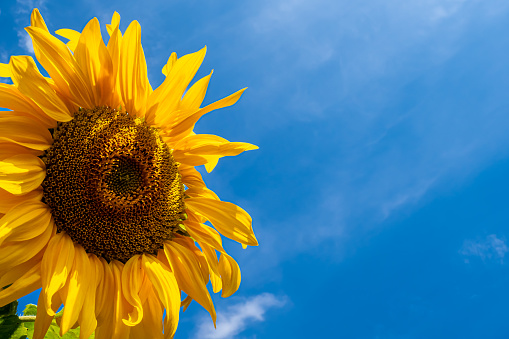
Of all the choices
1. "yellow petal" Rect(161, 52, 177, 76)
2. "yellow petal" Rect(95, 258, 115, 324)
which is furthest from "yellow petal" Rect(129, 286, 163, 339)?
"yellow petal" Rect(161, 52, 177, 76)

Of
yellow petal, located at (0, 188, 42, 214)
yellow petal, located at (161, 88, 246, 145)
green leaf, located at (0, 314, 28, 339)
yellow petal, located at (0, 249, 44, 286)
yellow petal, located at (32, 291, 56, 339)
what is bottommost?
yellow petal, located at (32, 291, 56, 339)

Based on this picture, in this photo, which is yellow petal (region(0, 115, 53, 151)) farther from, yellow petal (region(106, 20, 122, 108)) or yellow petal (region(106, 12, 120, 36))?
yellow petal (region(106, 12, 120, 36))

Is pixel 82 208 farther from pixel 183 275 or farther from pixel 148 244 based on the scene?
pixel 183 275

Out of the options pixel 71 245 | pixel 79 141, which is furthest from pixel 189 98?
pixel 71 245

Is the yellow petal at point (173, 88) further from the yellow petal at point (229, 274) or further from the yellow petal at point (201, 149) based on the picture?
the yellow petal at point (229, 274)

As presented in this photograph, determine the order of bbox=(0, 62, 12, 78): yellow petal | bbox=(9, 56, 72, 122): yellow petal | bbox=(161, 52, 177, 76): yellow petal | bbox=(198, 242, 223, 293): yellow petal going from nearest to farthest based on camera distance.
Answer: bbox=(9, 56, 72, 122): yellow petal, bbox=(0, 62, 12, 78): yellow petal, bbox=(198, 242, 223, 293): yellow petal, bbox=(161, 52, 177, 76): yellow petal

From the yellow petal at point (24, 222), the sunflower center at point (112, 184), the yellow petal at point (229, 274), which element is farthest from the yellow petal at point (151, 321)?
the yellow petal at point (24, 222)

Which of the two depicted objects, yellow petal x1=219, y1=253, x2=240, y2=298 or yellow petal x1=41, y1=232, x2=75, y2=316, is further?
yellow petal x1=219, y1=253, x2=240, y2=298

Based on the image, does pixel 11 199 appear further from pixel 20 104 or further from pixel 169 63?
pixel 169 63
